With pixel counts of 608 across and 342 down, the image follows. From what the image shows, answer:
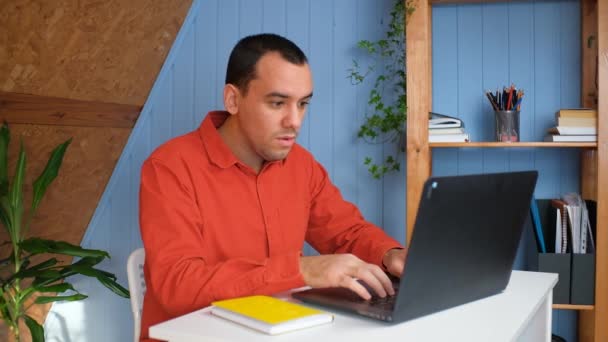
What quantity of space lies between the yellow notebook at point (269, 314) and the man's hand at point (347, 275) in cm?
9

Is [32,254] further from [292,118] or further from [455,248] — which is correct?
[455,248]

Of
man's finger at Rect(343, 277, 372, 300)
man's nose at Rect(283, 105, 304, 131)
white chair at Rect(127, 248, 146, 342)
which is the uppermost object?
man's nose at Rect(283, 105, 304, 131)

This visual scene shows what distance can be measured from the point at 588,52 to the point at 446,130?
28.3 inches

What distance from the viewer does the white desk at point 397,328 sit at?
1299mm

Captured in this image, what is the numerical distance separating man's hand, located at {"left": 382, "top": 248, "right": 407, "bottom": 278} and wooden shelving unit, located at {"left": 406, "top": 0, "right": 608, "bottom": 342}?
39.7 inches

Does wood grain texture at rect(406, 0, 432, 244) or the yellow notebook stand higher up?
wood grain texture at rect(406, 0, 432, 244)

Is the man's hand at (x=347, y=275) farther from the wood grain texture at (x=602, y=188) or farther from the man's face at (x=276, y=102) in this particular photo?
the wood grain texture at (x=602, y=188)

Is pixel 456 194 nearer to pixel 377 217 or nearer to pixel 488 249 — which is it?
pixel 488 249

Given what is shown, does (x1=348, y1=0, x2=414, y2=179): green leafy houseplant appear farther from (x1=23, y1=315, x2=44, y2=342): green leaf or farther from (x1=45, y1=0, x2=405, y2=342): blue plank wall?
(x1=23, y1=315, x2=44, y2=342): green leaf

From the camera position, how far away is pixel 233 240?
6.77ft

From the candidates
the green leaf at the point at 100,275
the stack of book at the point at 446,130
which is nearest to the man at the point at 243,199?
the stack of book at the point at 446,130

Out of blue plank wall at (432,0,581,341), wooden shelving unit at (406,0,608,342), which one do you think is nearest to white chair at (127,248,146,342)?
wooden shelving unit at (406,0,608,342)

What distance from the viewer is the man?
1699 millimetres

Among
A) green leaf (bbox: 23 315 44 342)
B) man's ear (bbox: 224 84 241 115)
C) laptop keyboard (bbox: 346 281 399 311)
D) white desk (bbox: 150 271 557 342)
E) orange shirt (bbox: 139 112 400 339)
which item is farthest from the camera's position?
green leaf (bbox: 23 315 44 342)
